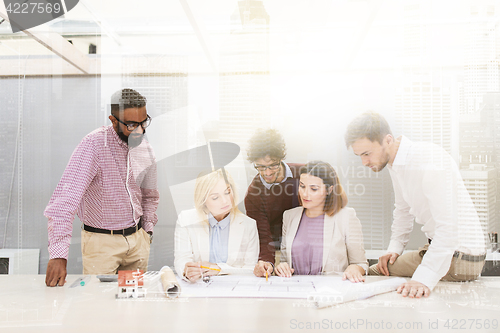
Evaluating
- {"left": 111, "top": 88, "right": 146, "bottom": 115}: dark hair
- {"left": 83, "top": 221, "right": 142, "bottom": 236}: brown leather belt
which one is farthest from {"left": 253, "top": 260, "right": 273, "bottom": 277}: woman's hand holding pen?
{"left": 111, "top": 88, "right": 146, "bottom": 115}: dark hair

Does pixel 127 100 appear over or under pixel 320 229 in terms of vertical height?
over

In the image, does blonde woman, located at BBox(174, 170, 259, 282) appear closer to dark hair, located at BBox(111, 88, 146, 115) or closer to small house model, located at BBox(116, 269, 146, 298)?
small house model, located at BBox(116, 269, 146, 298)

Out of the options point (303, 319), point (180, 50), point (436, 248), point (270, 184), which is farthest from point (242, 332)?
point (180, 50)

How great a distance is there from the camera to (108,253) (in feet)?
5.91

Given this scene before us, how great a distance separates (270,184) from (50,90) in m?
1.78

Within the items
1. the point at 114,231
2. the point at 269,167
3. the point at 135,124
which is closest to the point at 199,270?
the point at 114,231

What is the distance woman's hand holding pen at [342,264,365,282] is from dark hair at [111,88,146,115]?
1437 mm

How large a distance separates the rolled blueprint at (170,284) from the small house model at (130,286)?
3.7 inches

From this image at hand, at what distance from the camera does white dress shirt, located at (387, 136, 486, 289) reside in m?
1.53

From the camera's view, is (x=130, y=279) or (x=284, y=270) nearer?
(x=130, y=279)

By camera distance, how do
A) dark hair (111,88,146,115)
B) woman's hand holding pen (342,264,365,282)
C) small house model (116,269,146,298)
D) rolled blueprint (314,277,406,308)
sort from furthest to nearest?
dark hair (111,88,146,115), woman's hand holding pen (342,264,365,282), small house model (116,269,146,298), rolled blueprint (314,277,406,308)

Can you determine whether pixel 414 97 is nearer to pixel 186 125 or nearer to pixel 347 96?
pixel 347 96

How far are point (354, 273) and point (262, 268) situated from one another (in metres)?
0.44

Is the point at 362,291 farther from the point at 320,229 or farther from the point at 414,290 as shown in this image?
the point at 320,229
